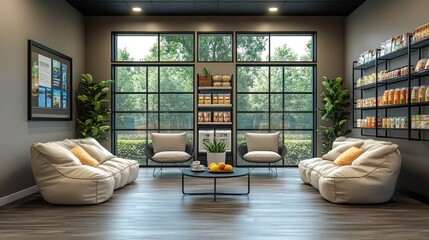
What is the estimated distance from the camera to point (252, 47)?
9.39 m

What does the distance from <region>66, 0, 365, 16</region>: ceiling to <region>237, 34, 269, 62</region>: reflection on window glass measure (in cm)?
54

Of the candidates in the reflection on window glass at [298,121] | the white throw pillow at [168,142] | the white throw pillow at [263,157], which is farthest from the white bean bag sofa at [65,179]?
the reflection on window glass at [298,121]

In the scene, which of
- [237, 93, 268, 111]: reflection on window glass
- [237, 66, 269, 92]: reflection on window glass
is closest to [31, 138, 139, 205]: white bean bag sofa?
[237, 93, 268, 111]: reflection on window glass

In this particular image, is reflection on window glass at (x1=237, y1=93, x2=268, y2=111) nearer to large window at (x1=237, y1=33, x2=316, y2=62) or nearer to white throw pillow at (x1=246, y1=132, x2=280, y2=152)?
large window at (x1=237, y1=33, x2=316, y2=62)

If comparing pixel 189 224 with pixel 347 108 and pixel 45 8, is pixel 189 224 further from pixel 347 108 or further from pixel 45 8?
pixel 347 108

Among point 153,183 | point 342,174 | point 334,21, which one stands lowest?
point 153,183

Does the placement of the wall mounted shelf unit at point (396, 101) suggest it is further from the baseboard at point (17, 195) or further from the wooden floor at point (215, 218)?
the baseboard at point (17, 195)

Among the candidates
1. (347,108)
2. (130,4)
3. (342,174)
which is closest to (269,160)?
(347,108)

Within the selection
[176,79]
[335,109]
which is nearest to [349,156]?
[335,109]

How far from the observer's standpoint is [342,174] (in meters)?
5.22

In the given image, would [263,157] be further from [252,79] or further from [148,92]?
[148,92]

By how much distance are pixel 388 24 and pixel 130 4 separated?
16.2ft

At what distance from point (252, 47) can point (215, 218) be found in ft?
18.6

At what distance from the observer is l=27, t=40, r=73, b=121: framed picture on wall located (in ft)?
20.6
